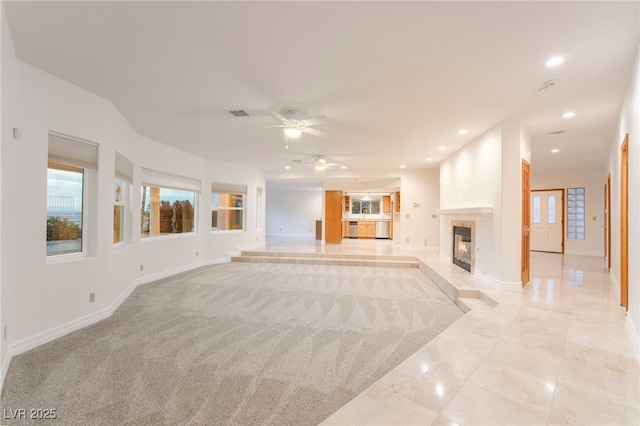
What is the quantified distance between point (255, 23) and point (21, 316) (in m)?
3.42

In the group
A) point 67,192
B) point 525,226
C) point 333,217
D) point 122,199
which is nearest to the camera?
point 67,192

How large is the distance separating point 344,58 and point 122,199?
425 cm

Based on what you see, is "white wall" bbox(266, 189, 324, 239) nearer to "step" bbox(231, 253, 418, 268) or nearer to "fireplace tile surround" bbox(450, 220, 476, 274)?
"step" bbox(231, 253, 418, 268)

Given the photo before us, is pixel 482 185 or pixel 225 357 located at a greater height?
pixel 482 185

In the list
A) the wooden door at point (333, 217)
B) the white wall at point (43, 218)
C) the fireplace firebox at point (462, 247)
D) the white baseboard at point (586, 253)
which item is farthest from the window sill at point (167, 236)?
the white baseboard at point (586, 253)

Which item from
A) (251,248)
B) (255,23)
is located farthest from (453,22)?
(251,248)

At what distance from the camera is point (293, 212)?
14.0m

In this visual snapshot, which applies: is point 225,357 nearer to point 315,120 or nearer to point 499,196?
point 315,120

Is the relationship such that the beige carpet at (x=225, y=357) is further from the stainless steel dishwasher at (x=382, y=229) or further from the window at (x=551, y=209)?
the stainless steel dishwasher at (x=382, y=229)

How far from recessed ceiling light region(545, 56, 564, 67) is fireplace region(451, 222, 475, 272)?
10.8ft

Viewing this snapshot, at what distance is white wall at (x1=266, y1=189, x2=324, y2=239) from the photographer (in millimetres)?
13875

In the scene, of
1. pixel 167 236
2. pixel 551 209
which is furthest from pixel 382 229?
pixel 167 236

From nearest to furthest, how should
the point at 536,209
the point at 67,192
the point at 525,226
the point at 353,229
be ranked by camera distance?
the point at 67,192
the point at 525,226
the point at 536,209
the point at 353,229

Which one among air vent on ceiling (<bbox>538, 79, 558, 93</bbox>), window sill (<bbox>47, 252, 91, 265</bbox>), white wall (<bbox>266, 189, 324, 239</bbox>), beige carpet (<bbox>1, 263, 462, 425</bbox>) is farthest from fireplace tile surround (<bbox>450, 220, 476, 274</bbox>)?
white wall (<bbox>266, 189, 324, 239</bbox>)
